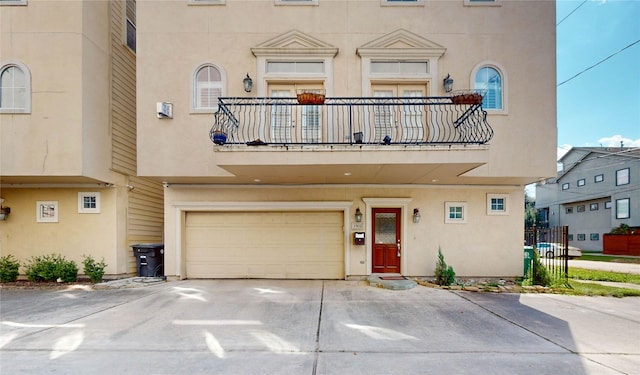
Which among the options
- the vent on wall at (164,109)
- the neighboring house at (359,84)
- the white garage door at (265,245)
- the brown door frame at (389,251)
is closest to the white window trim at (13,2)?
the neighboring house at (359,84)

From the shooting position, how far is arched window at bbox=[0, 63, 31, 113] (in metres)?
8.07

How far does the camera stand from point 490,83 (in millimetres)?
8188

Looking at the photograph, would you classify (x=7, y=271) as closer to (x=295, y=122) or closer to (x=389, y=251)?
(x=295, y=122)

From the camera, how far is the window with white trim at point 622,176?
72.9ft

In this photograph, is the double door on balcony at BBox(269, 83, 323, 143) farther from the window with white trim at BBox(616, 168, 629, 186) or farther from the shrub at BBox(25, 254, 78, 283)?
the window with white trim at BBox(616, 168, 629, 186)

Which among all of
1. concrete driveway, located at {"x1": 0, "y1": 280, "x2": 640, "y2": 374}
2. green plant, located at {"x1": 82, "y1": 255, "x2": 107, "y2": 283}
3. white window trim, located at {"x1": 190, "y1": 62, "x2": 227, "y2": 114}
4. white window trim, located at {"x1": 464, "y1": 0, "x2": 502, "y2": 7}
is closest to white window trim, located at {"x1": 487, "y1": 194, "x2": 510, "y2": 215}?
concrete driveway, located at {"x1": 0, "y1": 280, "x2": 640, "y2": 374}

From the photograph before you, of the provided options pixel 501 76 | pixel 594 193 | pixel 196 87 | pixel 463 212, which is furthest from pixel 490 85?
pixel 594 193

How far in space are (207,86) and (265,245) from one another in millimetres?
4730

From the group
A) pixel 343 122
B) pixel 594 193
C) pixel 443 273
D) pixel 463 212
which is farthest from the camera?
pixel 594 193

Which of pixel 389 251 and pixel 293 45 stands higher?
pixel 293 45

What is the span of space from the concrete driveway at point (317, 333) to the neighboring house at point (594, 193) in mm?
20892

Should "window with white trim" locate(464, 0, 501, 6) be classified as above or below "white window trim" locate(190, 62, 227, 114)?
above

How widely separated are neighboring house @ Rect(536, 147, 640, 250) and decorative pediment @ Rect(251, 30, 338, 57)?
22.4 metres

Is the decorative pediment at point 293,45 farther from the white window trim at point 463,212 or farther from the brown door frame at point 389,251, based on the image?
the white window trim at point 463,212
